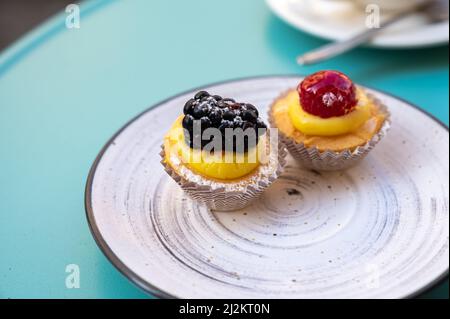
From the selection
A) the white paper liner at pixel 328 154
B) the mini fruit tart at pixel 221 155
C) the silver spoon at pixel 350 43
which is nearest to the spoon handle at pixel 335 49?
the silver spoon at pixel 350 43

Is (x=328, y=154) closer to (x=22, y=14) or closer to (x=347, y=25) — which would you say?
(x=347, y=25)

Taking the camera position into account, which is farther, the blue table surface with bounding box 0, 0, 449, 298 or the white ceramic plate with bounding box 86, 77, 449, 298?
the blue table surface with bounding box 0, 0, 449, 298

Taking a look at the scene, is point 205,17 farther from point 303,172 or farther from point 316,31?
point 303,172

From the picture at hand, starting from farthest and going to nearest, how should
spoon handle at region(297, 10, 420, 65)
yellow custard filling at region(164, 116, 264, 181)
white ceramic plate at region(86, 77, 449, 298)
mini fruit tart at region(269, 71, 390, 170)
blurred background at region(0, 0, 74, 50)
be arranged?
blurred background at region(0, 0, 74, 50)
spoon handle at region(297, 10, 420, 65)
mini fruit tart at region(269, 71, 390, 170)
yellow custard filling at region(164, 116, 264, 181)
white ceramic plate at region(86, 77, 449, 298)

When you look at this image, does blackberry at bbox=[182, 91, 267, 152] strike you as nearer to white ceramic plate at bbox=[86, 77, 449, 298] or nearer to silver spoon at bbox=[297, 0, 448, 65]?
white ceramic plate at bbox=[86, 77, 449, 298]

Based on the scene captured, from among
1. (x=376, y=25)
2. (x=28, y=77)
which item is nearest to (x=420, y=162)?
(x=376, y=25)

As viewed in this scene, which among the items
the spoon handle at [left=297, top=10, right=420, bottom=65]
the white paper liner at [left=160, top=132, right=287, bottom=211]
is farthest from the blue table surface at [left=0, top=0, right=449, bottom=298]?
the white paper liner at [left=160, top=132, right=287, bottom=211]

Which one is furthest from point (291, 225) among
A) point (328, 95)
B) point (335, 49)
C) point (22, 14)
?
point (22, 14)
